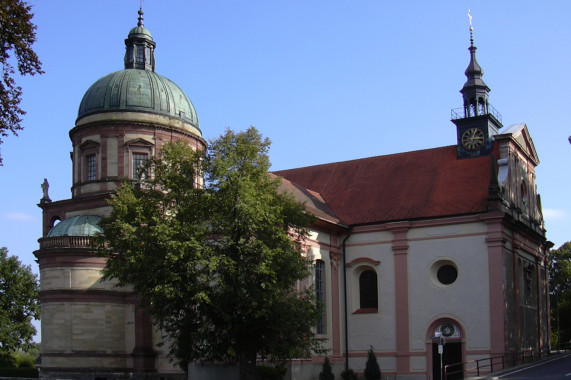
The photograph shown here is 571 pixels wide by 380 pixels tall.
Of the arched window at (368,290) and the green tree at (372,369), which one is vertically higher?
the arched window at (368,290)

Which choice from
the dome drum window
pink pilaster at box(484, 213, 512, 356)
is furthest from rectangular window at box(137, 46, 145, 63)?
pink pilaster at box(484, 213, 512, 356)

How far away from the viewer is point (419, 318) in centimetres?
3900

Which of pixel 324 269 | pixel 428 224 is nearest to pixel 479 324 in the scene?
pixel 428 224

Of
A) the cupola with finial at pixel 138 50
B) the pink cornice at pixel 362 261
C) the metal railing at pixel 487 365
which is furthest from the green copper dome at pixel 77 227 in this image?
the metal railing at pixel 487 365

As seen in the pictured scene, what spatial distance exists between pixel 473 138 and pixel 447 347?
11.7m

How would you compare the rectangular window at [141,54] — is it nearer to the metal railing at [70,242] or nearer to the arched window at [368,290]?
the metal railing at [70,242]

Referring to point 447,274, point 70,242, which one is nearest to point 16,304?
point 70,242

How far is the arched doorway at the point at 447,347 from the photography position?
37812 mm

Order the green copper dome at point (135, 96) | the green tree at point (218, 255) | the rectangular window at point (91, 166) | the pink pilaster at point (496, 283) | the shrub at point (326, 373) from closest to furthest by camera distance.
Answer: the green tree at point (218, 255) → the pink pilaster at point (496, 283) → the shrub at point (326, 373) → the rectangular window at point (91, 166) → the green copper dome at point (135, 96)

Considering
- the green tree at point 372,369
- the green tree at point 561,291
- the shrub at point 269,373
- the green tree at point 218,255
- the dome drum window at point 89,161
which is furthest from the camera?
the green tree at point 561,291

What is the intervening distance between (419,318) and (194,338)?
1396 cm

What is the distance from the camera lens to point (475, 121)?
42.6 metres

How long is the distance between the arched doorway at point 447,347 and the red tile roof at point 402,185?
561 cm

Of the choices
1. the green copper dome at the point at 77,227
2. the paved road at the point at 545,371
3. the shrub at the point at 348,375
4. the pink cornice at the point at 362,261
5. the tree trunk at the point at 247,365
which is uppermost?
the green copper dome at the point at 77,227
